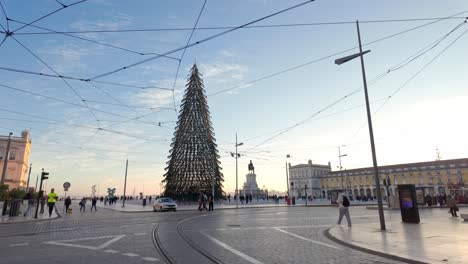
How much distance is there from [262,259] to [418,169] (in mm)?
111849

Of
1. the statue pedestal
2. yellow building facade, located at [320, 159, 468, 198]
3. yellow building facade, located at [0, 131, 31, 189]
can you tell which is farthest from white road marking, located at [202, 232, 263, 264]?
yellow building facade, located at [0, 131, 31, 189]

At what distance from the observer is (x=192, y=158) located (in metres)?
45.3

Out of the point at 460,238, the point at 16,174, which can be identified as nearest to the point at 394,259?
the point at 460,238

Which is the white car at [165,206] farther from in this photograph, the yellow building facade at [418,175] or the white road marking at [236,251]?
Result: the yellow building facade at [418,175]

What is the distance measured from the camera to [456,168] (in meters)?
92.9

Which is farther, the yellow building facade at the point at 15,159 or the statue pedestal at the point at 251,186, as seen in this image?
the statue pedestal at the point at 251,186

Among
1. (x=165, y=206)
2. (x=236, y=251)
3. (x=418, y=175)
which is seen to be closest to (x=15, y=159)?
(x=165, y=206)

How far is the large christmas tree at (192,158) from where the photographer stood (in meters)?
44.7

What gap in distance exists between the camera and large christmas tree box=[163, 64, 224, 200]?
1759 inches

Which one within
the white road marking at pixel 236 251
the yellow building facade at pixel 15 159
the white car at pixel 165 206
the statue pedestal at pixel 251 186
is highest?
the yellow building facade at pixel 15 159

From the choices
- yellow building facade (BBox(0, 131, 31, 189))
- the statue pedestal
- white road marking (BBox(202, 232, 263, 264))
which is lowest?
A: white road marking (BBox(202, 232, 263, 264))

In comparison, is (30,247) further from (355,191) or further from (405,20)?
(355,191)

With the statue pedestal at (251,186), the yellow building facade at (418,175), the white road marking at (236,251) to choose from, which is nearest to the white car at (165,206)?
the white road marking at (236,251)

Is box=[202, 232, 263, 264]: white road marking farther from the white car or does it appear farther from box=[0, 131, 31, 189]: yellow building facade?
box=[0, 131, 31, 189]: yellow building facade
